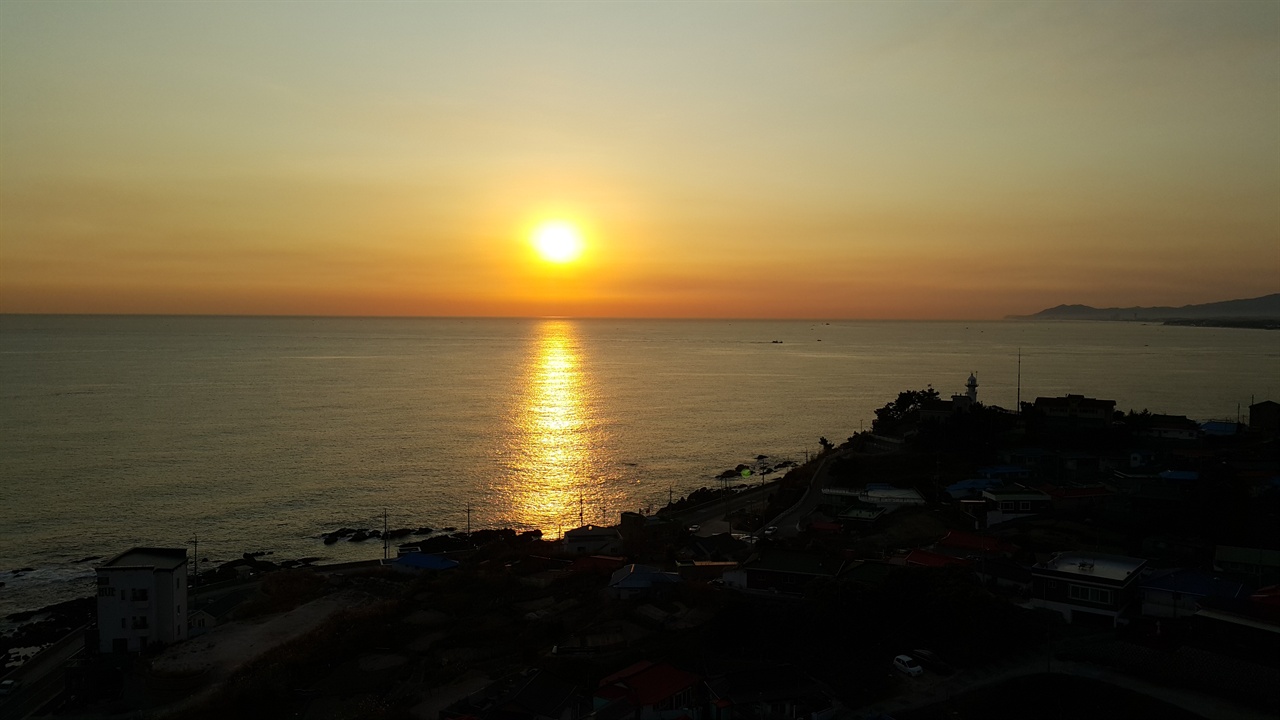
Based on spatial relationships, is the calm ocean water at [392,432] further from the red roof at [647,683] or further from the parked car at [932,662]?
the parked car at [932,662]

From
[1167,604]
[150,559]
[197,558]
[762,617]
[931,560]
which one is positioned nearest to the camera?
[1167,604]

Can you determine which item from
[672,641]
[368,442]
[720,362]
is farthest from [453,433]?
[720,362]

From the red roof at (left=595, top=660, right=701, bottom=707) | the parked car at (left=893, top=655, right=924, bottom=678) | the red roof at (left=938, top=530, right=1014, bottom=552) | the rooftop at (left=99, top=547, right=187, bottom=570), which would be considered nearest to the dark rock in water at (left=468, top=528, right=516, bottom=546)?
the rooftop at (left=99, top=547, right=187, bottom=570)

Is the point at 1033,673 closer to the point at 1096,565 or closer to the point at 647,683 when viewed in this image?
the point at 1096,565

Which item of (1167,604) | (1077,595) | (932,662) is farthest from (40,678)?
(1167,604)

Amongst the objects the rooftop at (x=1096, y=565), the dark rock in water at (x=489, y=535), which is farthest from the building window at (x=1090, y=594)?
the dark rock in water at (x=489, y=535)

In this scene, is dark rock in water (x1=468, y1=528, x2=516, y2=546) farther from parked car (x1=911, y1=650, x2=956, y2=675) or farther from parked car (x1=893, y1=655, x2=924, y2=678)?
parked car (x1=911, y1=650, x2=956, y2=675)
